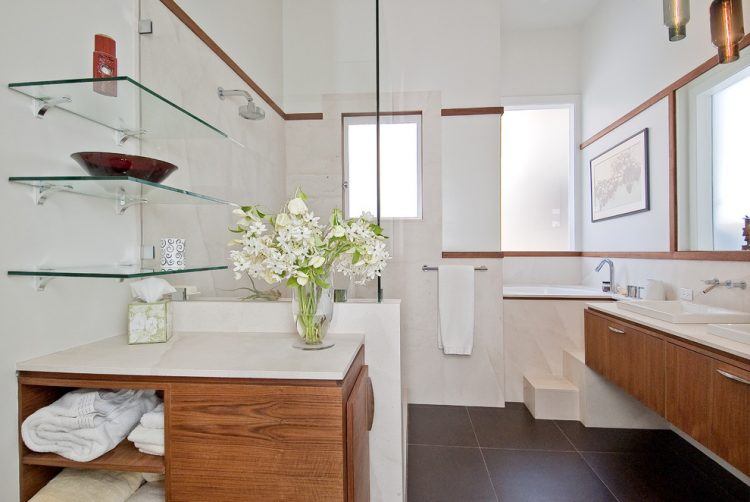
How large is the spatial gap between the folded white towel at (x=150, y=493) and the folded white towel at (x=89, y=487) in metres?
0.02

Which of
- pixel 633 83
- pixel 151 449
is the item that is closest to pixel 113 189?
pixel 151 449

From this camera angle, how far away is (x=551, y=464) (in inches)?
74.4

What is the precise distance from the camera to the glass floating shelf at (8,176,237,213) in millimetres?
917

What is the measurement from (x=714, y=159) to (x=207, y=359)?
107 inches

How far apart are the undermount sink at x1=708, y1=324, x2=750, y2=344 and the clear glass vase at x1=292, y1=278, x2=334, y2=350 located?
1.50 m

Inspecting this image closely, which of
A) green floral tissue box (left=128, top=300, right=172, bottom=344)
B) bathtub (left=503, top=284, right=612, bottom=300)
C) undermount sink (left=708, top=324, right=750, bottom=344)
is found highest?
green floral tissue box (left=128, top=300, right=172, bottom=344)

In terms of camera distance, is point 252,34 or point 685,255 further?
point 685,255

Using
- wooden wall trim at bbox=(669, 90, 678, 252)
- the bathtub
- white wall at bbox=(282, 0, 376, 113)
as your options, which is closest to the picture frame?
wooden wall trim at bbox=(669, 90, 678, 252)

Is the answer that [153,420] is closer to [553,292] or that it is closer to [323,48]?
[323,48]

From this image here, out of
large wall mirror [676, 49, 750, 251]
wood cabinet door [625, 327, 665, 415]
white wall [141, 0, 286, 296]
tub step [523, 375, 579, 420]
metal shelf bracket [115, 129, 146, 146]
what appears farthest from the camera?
tub step [523, 375, 579, 420]

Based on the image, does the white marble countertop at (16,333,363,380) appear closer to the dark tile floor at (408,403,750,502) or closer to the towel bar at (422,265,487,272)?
the dark tile floor at (408,403,750,502)

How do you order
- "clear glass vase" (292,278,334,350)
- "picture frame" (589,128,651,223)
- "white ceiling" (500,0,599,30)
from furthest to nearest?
1. "white ceiling" (500,0,599,30)
2. "picture frame" (589,128,651,223)
3. "clear glass vase" (292,278,334,350)

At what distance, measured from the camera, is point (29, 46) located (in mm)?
952

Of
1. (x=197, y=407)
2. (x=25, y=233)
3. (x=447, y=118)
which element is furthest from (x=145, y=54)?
(x=447, y=118)
